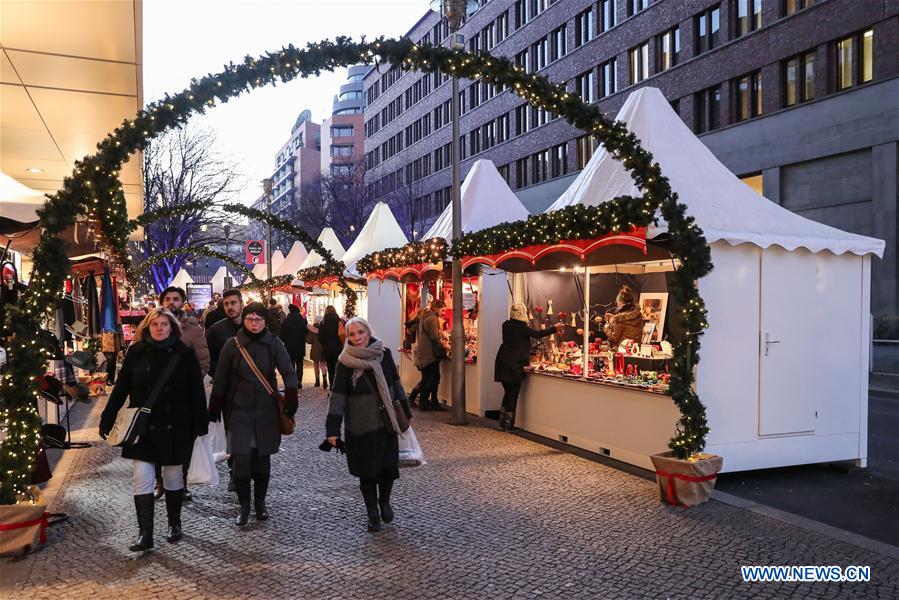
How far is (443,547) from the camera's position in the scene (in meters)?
5.74

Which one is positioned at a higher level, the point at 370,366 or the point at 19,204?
the point at 19,204

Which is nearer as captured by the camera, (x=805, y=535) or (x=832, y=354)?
(x=805, y=535)

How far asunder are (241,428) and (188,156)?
34079 millimetres

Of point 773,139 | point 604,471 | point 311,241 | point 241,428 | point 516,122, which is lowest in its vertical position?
point 604,471

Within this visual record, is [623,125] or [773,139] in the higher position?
[773,139]

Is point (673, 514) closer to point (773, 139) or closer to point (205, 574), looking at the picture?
point (205, 574)

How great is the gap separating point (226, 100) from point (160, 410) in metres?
2.96

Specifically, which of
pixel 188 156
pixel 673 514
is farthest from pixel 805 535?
pixel 188 156

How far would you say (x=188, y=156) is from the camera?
37344mm

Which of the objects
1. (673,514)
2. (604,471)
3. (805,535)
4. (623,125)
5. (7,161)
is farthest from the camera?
(7,161)

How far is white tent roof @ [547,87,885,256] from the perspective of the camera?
8.02 meters

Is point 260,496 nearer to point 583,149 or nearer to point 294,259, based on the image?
point 294,259

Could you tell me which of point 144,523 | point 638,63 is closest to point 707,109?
point 638,63

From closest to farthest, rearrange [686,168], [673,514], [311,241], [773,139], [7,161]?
[673,514] < [686,168] < [7,161] < [311,241] < [773,139]
